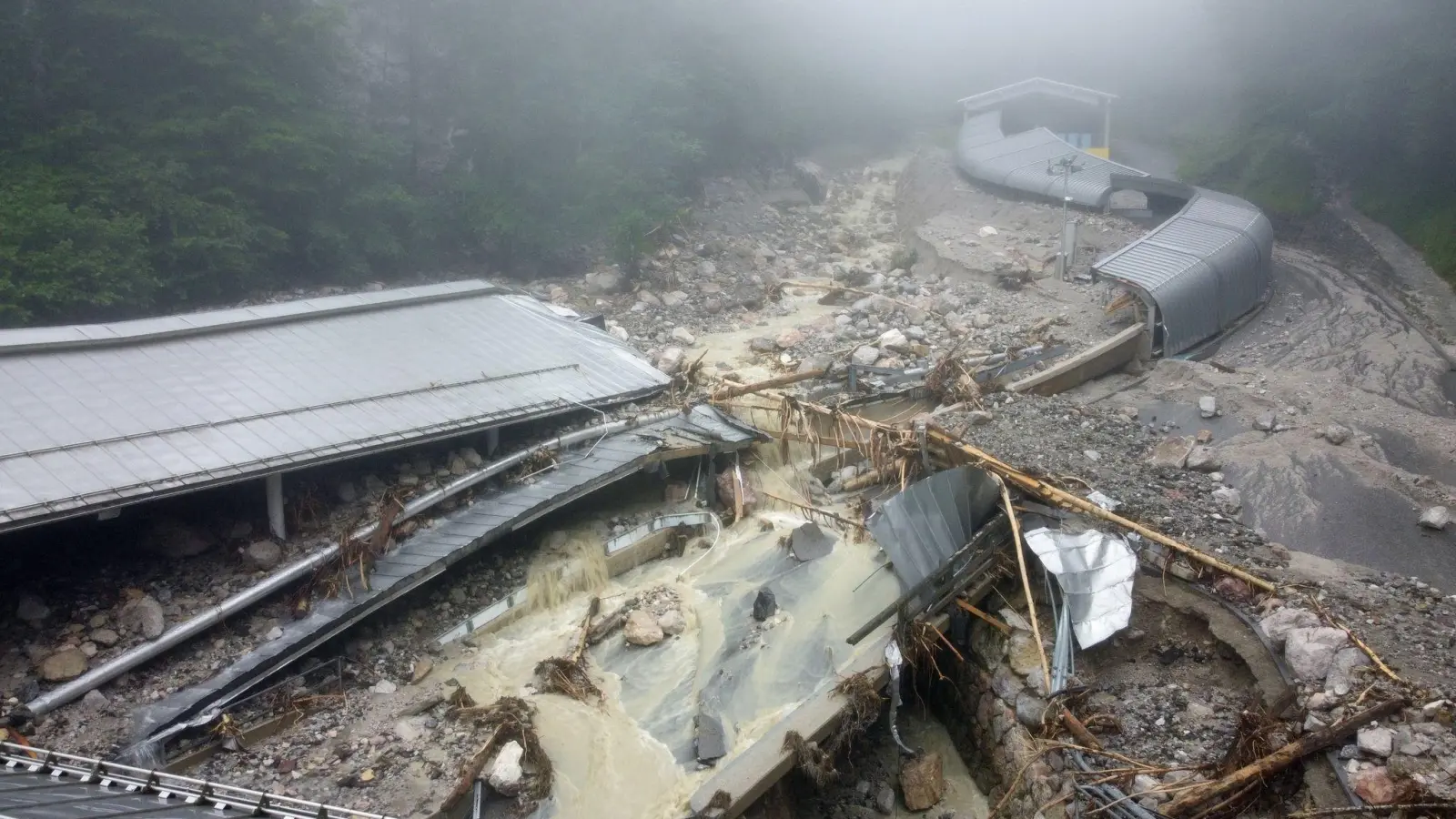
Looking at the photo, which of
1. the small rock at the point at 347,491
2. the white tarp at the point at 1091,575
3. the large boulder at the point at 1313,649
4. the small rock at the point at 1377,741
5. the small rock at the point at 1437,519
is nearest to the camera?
the small rock at the point at 1377,741

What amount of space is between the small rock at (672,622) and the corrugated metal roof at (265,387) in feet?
10.0

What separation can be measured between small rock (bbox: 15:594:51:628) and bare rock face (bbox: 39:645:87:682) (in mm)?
480

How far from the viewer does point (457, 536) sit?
11.0 metres

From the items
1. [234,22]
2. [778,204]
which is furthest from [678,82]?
[234,22]

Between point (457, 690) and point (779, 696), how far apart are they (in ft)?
11.0

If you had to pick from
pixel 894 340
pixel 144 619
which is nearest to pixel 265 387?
pixel 144 619

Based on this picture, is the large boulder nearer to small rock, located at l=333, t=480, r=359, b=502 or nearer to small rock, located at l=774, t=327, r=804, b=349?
small rock, located at l=333, t=480, r=359, b=502

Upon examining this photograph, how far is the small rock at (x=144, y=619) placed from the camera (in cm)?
909

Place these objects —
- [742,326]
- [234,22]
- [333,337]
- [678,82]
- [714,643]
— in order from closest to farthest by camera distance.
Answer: [714,643], [333,337], [742,326], [234,22], [678,82]

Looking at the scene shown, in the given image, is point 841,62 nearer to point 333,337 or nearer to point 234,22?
point 234,22

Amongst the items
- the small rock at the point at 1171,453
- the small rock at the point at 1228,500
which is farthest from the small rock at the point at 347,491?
the small rock at the point at 1228,500

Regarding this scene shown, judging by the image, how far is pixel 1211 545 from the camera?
10.4 m

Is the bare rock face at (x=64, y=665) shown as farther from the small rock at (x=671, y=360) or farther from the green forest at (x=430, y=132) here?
the green forest at (x=430, y=132)

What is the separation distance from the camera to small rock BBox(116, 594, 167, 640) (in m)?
9.09
